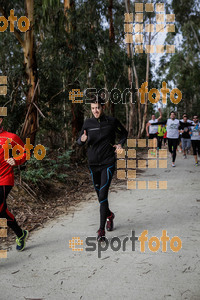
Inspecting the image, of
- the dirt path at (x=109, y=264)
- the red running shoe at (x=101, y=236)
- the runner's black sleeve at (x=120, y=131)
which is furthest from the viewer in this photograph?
the runner's black sleeve at (x=120, y=131)

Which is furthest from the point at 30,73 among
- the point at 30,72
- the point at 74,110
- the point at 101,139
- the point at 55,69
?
the point at 101,139

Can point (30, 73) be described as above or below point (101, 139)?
above

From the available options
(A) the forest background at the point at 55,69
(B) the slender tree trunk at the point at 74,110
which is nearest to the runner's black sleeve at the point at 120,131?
(A) the forest background at the point at 55,69

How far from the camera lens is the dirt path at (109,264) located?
2.91 metres

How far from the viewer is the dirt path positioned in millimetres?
2910

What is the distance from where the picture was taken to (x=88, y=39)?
1013 cm

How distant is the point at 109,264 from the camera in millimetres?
3467

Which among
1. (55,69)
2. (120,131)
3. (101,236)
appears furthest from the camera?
(55,69)

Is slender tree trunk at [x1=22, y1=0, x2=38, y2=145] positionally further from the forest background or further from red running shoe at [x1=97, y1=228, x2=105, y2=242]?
red running shoe at [x1=97, y1=228, x2=105, y2=242]

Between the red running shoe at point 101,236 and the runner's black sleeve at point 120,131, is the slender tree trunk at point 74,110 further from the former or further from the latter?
the red running shoe at point 101,236

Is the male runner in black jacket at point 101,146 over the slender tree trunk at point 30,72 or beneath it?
beneath

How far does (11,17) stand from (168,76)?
25920 millimetres

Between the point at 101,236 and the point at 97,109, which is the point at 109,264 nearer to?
the point at 101,236

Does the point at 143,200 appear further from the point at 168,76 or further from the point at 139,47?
the point at 168,76
